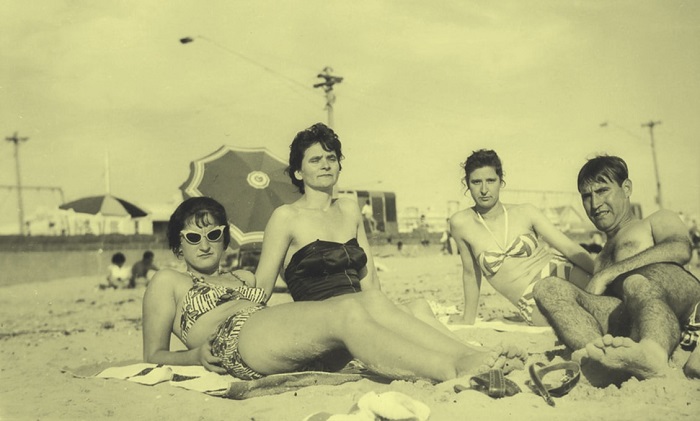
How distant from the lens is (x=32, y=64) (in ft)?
16.8

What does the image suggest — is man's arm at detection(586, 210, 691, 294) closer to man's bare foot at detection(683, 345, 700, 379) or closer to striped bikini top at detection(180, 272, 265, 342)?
man's bare foot at detection(683, 345, 700, 379)

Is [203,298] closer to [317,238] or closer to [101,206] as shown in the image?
[317,238]

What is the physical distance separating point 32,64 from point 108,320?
4270mm

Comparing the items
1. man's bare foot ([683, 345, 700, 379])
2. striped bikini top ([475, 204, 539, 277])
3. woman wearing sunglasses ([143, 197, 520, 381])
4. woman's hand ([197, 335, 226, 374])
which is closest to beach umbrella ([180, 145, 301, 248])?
striped bikini top ([475, 204, 539, 277])

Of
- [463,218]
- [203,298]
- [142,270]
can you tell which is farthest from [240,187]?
[142,270]

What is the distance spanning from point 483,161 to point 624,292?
7.02 ft

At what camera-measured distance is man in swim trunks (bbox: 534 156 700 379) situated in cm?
241

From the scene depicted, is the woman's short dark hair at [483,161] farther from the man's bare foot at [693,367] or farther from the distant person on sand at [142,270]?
the distant person on sand at [142,270]

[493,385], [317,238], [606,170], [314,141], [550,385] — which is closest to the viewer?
[493,385]

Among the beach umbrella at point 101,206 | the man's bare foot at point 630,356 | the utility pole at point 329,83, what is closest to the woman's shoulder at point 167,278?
the man's bare foot at point 630,356

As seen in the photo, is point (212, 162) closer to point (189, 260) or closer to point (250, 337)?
point (189, 260)

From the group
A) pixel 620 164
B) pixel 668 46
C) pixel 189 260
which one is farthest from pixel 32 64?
pixel 668 46

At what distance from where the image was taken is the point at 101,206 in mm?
14195

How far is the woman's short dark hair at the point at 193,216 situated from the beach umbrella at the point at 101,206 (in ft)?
37.5
